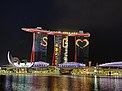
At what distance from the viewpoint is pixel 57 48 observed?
7328 inches

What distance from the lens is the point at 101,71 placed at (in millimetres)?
164250

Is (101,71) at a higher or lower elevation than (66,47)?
lower

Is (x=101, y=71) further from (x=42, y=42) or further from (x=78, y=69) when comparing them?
(x=42, y=42)

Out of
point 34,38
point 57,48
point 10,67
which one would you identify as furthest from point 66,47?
point 10,67

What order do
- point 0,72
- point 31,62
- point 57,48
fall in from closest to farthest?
point 0,72, point 31,62, point 57,48

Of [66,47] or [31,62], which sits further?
[66,47]

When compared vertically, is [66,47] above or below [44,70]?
above

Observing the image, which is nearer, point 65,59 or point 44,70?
point 44,70

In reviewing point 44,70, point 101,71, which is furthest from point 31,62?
point 101,71

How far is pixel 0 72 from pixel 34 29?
1155 inches

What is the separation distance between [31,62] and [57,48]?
65.7ft

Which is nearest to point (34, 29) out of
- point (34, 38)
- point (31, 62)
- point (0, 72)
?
point (34, 38)

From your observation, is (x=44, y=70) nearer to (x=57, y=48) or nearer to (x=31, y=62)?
(x=31, y=62)

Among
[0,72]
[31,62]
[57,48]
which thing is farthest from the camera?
[57,48]
